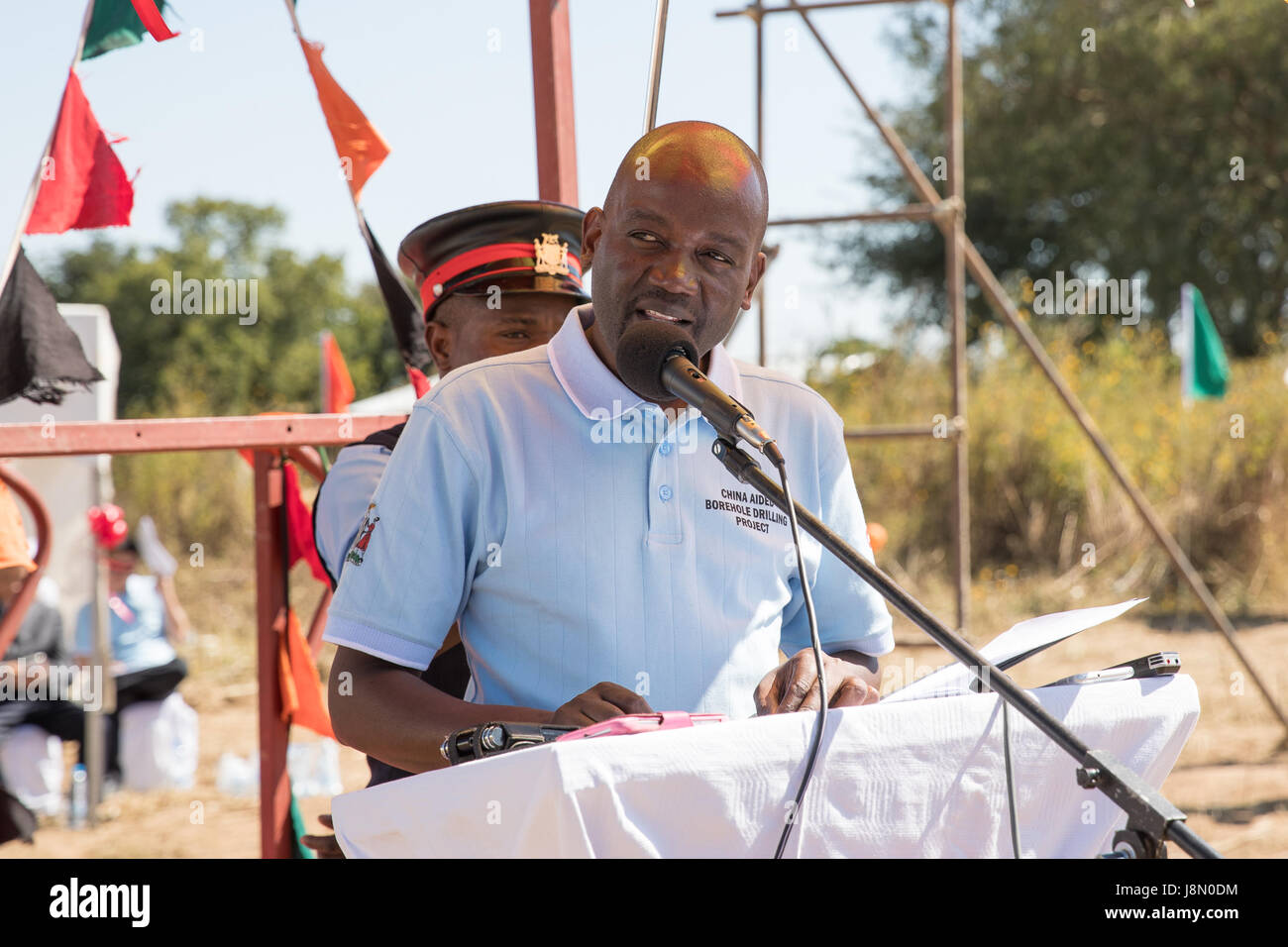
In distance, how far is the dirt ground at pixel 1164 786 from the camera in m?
5.72

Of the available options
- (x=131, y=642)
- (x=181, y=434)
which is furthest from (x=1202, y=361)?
(x=181, y=434)

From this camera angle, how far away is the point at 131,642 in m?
6.88

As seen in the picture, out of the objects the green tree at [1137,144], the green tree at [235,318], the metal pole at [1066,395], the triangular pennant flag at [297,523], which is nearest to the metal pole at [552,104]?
the triangular pennant flag at [297,523]

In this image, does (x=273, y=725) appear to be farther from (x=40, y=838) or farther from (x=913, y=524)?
(x=913, y=524)

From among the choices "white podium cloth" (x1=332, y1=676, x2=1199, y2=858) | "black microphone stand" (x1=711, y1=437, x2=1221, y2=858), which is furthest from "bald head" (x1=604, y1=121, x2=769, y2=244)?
"white podium cloth" (x1=332, y1=676, x2=1199, y2=858)

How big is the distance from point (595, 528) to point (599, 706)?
340mm

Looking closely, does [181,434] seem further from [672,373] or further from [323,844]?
[672,373]

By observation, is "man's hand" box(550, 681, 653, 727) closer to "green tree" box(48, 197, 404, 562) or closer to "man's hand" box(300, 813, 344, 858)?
"man's hand" box(300, 813, 344, 858)

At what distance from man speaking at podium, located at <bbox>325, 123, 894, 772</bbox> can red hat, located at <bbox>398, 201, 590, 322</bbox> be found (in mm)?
1060

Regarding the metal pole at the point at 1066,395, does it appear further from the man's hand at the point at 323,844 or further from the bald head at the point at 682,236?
the bald head at the point at 682,236

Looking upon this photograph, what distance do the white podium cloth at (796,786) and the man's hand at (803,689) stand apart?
0.19 meters

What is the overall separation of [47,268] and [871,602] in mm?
40165

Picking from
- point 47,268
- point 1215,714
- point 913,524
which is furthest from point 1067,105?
point 47,268

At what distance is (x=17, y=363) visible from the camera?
2461 millimetres
